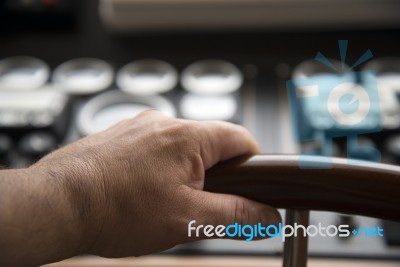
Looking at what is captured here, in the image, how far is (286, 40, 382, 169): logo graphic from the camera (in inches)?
38.7

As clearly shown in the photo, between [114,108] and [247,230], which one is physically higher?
[114,108]

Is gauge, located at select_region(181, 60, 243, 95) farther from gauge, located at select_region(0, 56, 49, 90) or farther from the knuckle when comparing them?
the knuckle

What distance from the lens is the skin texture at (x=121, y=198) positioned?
1.66 ft

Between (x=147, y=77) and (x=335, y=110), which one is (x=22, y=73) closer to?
(x=147, y=77)

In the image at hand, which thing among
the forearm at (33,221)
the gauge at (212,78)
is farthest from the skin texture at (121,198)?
the gauge at (212,78)

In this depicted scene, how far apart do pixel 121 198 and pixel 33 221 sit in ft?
0.27

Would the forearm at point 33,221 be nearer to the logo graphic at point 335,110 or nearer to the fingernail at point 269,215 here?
the fingernail at point 269,215

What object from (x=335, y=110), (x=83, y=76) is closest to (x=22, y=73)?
(x=83, y=76)

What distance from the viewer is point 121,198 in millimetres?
538

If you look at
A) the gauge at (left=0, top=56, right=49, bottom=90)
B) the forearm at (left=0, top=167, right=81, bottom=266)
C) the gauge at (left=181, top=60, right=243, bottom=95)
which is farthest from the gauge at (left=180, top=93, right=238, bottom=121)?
the forearm at (left=0, top=167, right=81, bottom=266)

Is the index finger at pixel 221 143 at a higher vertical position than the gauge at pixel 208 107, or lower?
lower

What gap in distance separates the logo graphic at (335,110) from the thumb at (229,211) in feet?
1.37

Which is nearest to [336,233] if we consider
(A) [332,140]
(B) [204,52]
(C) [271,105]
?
(A) [332,140]

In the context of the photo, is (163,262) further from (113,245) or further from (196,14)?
(196,14)
